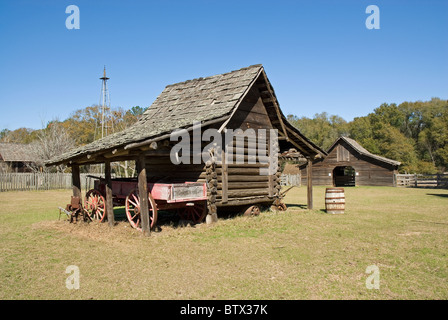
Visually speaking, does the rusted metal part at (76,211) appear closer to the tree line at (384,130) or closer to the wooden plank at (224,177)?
the wooden plank at (224,177)

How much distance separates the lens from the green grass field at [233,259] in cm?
612

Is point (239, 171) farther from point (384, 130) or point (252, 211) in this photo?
point (384, 130)

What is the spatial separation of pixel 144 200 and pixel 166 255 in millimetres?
2614

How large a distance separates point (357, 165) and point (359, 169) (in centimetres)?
51

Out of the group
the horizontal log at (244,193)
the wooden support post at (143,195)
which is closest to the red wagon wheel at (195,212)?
the horizontal log at (244,193)

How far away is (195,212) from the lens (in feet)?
44.1

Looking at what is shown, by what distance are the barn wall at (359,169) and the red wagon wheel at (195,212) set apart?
97.9 feet

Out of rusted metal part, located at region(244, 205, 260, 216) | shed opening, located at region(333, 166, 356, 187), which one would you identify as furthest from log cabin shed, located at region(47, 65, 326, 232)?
shed opening, located at region(333, 166, 356, 187)

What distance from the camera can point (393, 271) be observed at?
708cm

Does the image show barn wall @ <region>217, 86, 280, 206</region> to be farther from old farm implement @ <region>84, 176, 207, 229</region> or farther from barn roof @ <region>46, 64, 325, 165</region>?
old farm implement @ <region>84, 176, 207, 229</region>

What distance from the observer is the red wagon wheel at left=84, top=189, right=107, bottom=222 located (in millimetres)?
13400

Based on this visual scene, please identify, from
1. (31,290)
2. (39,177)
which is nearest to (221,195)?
(31,290)

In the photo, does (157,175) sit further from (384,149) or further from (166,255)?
(384,149)

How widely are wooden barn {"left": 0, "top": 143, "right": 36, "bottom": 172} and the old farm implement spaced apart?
123ft
